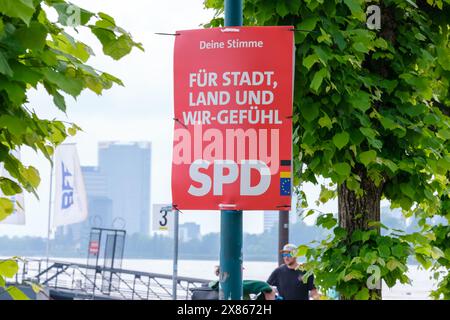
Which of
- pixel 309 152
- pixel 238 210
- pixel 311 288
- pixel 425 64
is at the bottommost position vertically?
pixel 311 288

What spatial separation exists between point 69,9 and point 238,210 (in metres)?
2.96

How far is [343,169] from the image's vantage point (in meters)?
9.01

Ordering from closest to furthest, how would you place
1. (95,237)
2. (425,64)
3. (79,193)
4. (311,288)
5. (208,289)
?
1. (425,64)
2. (208,289)
3. (311,288)
4. (79,193)
5. (95,237)

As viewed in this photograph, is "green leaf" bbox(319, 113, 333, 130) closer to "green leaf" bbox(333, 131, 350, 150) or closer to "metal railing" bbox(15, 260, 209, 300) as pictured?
"green leaf" bbox(333, 131, 350, 150)

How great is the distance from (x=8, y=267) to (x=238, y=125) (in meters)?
2.84

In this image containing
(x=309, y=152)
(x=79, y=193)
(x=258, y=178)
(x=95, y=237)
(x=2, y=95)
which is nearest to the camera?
(x=2, y=95)

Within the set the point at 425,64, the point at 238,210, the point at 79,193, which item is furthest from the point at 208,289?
the point at 79,193

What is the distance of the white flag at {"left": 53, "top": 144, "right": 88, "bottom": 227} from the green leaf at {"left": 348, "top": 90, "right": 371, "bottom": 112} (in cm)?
2070

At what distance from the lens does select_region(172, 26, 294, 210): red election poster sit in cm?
699

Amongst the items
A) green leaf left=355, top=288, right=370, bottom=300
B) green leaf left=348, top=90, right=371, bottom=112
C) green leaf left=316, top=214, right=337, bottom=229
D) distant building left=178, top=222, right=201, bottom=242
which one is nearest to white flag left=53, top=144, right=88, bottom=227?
green leaf left=316, top=214, right=337, bottom=229

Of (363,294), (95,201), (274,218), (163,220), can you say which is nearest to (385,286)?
(363,294)

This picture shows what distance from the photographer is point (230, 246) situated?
24.1ft

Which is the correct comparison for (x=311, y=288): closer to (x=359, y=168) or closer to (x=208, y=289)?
(x=208, y=289)

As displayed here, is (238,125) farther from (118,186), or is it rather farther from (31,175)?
(118,186)
